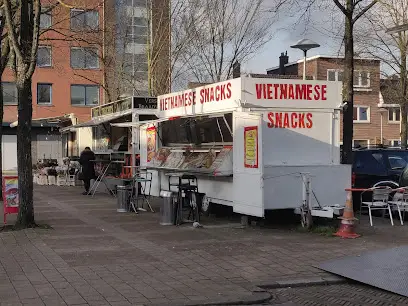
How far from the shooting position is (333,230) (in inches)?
408

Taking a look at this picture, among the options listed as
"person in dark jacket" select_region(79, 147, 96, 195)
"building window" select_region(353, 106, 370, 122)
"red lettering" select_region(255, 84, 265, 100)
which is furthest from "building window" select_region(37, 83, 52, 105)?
"red lettering" select_region(255, 84, 265, 100)

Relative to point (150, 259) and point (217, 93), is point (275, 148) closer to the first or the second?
point (217, 93)

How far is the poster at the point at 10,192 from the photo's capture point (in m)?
11.6

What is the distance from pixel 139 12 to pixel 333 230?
15813 mm

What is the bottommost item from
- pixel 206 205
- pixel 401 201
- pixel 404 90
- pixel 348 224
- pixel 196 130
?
pixel 348 224

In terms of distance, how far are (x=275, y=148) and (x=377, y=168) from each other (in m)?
4.04

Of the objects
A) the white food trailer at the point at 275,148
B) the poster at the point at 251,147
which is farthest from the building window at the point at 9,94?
the poster at the point at 251,147

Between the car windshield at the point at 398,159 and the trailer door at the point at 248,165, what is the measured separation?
190 inches

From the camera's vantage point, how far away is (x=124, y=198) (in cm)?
1354

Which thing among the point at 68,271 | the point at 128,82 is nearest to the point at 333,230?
the point at 68,271

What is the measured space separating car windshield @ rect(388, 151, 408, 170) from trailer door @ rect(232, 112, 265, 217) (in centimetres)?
482

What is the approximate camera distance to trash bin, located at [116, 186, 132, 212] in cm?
1348

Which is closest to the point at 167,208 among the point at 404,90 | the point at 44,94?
the point at 404,90

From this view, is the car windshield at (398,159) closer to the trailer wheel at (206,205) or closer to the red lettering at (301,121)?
the red lettering at (301,121)
